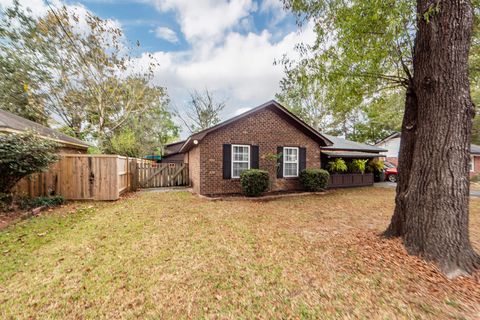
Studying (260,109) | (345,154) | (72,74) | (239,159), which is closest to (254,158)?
(239,159)

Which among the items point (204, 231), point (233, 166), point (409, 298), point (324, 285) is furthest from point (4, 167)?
point (409, 298)

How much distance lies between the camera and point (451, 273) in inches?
111

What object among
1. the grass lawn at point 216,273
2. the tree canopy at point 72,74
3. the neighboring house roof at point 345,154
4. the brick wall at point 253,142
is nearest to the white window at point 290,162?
the brick wall at point 253,142

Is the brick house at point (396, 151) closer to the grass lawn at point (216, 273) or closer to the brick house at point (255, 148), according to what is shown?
the brick house at point (255, 148)

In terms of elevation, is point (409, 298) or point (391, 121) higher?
point (391, 121)

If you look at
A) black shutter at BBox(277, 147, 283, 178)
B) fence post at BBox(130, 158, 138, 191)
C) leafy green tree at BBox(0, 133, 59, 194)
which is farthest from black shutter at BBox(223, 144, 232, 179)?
leafy green tree at BBox(0, 133, 59, 194)

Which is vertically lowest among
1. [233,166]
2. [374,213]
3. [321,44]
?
[374,213]

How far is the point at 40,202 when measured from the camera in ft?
19.6

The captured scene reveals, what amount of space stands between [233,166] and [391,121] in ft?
77.8

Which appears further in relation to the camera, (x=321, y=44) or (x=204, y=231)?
(x=321, y=44)

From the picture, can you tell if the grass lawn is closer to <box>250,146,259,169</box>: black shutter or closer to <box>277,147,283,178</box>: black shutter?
<box>250,146,259,169</box>: black shutter

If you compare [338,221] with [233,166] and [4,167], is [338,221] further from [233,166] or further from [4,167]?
[4,167]

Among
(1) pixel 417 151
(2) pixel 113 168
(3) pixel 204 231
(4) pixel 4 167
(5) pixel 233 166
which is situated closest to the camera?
(1) pixel 417 151

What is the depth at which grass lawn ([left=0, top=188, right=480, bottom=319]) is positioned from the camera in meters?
2.15
